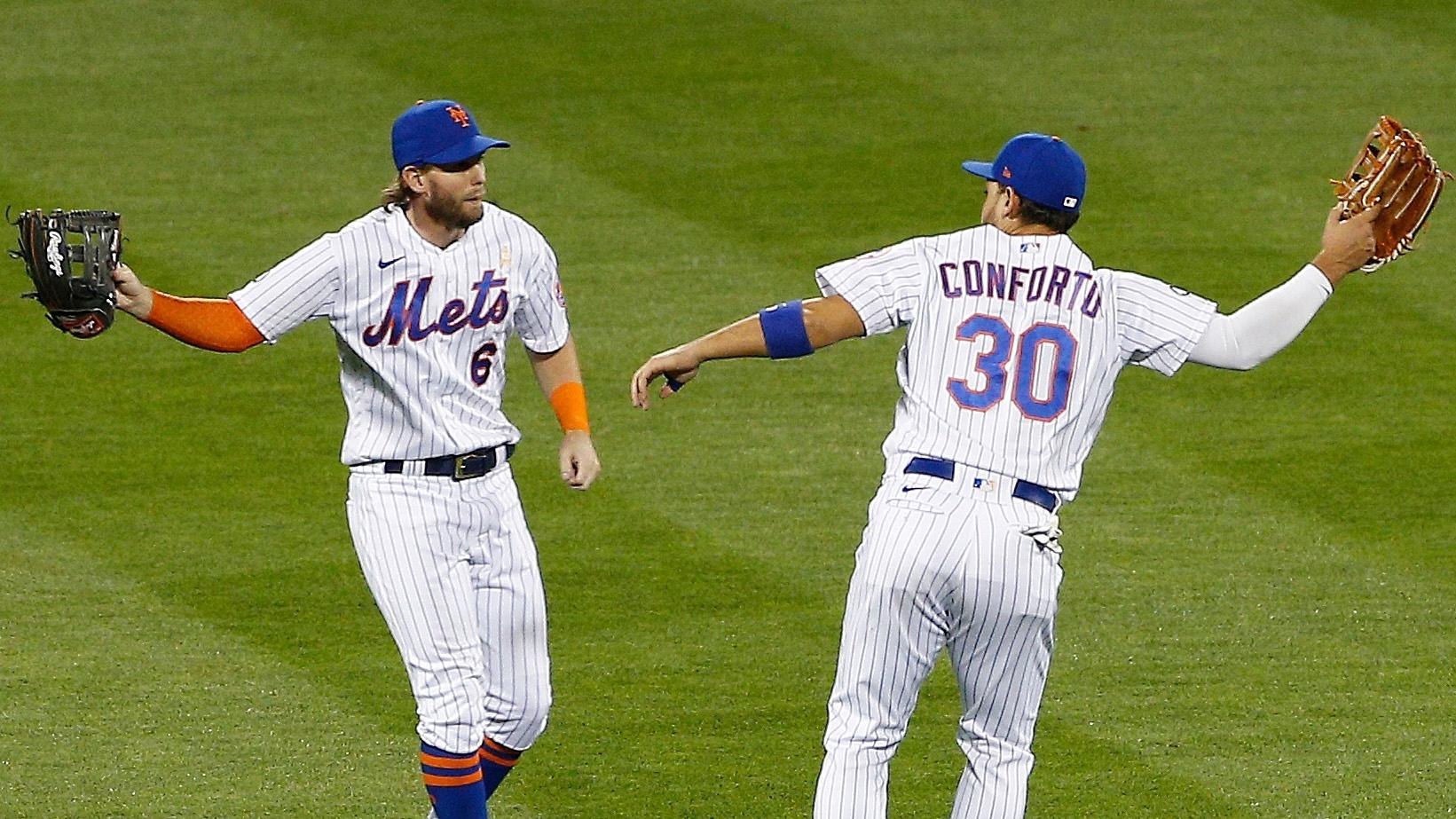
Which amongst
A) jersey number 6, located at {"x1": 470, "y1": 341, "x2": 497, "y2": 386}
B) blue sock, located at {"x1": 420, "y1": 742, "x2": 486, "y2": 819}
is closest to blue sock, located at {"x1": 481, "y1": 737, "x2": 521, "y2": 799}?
blue sock, located at {"x1": 420, "y1": 742, "x2": 486, "y2": 819}

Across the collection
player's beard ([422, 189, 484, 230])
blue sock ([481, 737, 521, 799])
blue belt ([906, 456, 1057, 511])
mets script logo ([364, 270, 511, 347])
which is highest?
player's beard ([422, 189, 484, 230])

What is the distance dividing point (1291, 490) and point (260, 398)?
4.20 m

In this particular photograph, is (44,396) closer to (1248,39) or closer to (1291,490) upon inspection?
(1291,490)

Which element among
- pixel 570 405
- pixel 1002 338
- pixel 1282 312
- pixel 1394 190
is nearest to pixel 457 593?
pixel 570 405

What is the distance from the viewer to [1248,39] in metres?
13.1

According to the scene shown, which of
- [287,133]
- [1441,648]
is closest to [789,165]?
[287,133]

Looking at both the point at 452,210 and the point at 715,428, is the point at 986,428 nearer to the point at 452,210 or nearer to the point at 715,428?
the point at 452,210

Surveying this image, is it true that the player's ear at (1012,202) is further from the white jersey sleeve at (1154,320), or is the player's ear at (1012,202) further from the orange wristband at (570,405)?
the orange wristband at (570,405)

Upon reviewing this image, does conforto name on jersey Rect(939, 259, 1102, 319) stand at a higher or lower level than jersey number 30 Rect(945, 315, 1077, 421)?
higher

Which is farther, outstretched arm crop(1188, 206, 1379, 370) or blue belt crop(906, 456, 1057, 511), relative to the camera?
outstretched arm crop(1188, 206, 1379, 370)

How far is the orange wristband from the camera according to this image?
5438mm

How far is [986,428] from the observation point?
15.3 feet

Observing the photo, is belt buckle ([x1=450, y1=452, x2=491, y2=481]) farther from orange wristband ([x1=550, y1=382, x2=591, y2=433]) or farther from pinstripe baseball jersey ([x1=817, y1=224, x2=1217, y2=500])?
pinstripe baseball jersey ([x1=817, y1=224, x2=1217, y2=500])

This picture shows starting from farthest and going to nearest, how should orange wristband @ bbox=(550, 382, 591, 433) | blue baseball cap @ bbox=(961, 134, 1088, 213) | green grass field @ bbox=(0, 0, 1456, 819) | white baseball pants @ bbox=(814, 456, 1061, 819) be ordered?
green grass field @ bbox=(0, 0, 1456, 819) < orange wristband @ bbox=(550, 382, 591, 433) < blue baseball cap @ bbox=(961, 134, 1088, 213) < white baseball pants @ bbox=(814, 456, 1061, 819)
